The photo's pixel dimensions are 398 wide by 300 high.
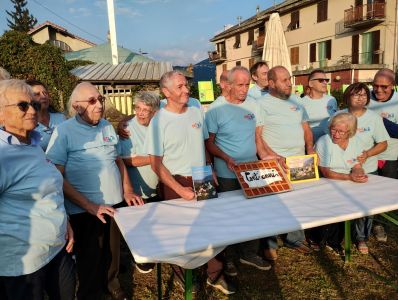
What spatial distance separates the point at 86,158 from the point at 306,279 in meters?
2.25

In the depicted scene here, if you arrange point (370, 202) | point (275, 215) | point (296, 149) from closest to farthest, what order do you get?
point (275, 215)
point (370, 202)
point (296, 149)

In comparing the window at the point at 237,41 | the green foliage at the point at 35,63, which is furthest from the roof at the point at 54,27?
the green foliage at the point at 35,63

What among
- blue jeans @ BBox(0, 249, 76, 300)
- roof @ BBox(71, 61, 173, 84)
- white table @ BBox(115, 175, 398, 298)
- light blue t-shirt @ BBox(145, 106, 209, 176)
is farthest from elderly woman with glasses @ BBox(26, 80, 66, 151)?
roof @ BBox(71, 61, 173, 84)

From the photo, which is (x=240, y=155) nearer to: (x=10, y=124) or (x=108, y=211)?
(x=108, y=211)

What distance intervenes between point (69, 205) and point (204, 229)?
1034 mm

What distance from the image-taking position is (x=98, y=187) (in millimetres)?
→ 2412

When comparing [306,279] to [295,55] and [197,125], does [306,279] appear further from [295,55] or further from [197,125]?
[295,55]

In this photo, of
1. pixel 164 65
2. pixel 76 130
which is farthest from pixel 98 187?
pixel 164 65

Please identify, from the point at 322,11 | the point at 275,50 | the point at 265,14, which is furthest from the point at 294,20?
the point at 275,50

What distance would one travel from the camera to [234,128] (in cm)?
308

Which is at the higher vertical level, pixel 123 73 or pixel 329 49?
pixel 329 49

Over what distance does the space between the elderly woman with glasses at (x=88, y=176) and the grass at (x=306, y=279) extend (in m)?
0.70

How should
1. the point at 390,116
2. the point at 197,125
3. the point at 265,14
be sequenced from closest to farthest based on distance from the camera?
1. the point at 197,125
2. the point at 390,116
3. the point at 265,14

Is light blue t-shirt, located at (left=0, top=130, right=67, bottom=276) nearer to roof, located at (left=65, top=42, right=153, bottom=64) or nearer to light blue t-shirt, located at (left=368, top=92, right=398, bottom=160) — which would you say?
light blue t-shirt, located at (left=368, top=92, right=398, bottom=160)
